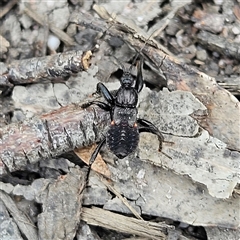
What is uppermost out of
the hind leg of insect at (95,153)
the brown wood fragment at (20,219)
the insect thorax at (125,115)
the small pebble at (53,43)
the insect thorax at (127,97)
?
the small pebble at (53,43)

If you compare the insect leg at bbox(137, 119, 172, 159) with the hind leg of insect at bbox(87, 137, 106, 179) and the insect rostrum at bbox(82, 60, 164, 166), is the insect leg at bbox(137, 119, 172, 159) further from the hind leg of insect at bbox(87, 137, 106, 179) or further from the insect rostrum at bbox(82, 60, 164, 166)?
the hind leg of insect at bbox(87, 137, 106, 179)

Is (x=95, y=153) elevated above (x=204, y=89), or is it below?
below

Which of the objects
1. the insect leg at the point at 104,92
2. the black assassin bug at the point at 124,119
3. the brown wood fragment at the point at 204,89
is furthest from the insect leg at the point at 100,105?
the brown wood fragment at the point at 204,89

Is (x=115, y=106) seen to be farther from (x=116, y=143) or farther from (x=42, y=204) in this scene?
(x=42, y=204)

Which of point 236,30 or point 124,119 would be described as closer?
point 124,119

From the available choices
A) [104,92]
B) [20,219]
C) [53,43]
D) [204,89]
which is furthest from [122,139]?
[53,43]

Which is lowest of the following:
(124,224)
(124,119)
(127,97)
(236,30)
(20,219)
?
(20,219)

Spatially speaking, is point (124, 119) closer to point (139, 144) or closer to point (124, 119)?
point (124, 119)

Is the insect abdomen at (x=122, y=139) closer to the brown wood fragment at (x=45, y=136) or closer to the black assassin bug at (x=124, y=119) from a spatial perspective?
the black assassin bug at (x=124, y=119)
